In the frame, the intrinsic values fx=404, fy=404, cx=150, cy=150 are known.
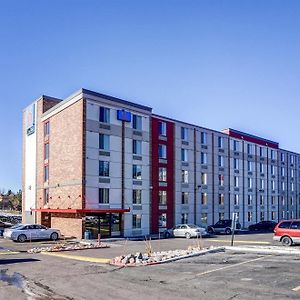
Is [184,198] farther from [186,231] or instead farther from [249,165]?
[249,165]

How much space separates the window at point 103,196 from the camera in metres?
38.9

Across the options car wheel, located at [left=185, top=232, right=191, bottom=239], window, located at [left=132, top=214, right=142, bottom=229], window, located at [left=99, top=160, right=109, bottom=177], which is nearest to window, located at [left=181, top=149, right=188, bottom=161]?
window, located at [left=132, top=214, right=142, bottom=229]

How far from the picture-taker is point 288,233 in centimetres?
2811

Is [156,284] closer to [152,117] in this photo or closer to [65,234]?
[65,234]

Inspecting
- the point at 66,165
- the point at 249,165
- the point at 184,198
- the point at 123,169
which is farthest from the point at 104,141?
the point at 249,165

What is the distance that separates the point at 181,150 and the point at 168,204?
7.01 metres

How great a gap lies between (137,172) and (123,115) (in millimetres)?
6326

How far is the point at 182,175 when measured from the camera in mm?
49125

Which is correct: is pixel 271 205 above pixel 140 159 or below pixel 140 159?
below

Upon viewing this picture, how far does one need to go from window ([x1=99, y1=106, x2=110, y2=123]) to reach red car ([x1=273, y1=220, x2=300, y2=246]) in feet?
64.1

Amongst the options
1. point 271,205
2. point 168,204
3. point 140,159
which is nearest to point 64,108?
point 140,159

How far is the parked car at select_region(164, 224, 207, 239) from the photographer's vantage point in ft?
131

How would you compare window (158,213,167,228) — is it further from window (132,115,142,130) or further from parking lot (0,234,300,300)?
parking lot (0,234,300,300)

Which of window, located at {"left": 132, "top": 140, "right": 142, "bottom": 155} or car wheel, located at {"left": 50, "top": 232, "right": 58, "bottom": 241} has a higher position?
window, located at {"left": 132, "top": 140, "right": 142, "bottom": 155}
